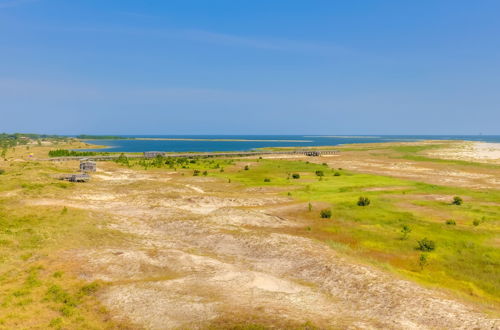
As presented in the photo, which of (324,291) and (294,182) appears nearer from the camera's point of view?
(324,291)

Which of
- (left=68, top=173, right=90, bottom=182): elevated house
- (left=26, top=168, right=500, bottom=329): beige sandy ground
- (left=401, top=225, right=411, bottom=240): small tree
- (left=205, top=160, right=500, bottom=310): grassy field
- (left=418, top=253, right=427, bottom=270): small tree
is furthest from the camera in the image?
(left=68, top=173, right=90, bottom=182): elevated house

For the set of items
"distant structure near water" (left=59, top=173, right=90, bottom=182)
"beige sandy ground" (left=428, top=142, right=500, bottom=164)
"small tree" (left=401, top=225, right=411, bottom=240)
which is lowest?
"small tree" (left=401, top=225, right=411, bottom=240)

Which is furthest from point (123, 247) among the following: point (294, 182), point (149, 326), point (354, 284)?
point (294, 182)

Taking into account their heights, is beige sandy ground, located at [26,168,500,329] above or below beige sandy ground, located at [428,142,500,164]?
below

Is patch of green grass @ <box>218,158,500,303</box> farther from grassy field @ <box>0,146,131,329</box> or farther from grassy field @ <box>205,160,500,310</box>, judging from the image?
grassy field @ <box>0,146,131,329</box>

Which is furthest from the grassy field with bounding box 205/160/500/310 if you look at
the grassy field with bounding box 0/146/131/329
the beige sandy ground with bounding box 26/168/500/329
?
the grassy field with bounding box 0/146/131/329

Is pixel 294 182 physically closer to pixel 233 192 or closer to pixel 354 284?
pixel 233 192

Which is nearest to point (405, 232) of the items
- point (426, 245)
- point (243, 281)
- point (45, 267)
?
point (426, 245)
